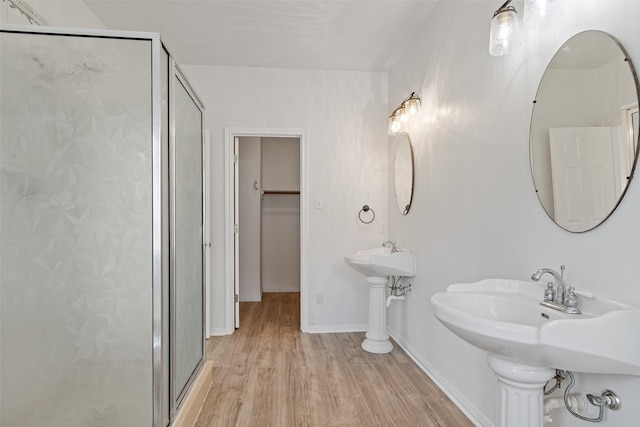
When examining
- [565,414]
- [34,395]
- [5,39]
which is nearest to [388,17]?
[5,39]

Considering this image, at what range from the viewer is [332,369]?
8.38ft

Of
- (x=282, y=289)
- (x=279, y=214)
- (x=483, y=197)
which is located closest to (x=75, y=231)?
(x=483, y=197)

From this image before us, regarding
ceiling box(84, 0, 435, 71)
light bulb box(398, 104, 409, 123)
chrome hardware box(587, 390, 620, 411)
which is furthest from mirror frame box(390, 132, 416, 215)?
chrome hardware box(587, 390, 620, 411)

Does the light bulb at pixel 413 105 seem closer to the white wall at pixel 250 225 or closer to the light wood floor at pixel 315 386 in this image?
the light wood floor at pixel 315 386

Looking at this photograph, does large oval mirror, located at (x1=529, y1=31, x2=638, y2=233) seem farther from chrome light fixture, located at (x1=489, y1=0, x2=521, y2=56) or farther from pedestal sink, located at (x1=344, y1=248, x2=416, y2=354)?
pedestal sink, located at (x1=344, y1=248, x2=416, y2=354)

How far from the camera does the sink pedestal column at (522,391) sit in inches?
44.9

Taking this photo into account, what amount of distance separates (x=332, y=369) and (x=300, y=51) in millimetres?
2645

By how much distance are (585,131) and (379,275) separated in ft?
6.07

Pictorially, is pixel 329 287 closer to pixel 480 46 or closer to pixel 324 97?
pixel 324 97

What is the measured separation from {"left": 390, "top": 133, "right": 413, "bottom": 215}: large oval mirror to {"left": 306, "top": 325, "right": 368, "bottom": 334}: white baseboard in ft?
4.19

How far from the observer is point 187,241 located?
1904 millimetres

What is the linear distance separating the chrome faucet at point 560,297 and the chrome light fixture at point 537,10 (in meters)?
0.94

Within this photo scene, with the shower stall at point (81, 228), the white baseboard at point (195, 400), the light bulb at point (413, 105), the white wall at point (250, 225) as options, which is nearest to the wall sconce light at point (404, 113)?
the light bulb at point (413, 105)

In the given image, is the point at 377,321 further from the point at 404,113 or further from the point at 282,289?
the point at 282,289
